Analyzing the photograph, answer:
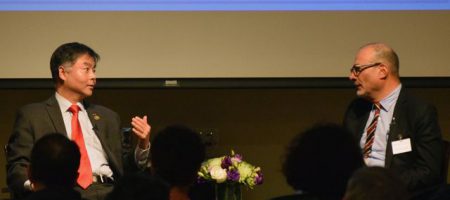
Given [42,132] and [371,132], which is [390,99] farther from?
[42,132]

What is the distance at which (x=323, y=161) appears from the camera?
2.50 m

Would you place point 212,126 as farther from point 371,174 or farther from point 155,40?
point 371,174

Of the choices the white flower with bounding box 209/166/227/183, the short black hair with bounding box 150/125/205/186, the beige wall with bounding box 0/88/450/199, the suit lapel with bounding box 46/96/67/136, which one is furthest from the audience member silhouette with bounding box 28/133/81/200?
the beige wall with bounding box 0/88/450/199

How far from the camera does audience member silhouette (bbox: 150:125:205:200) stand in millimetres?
2602

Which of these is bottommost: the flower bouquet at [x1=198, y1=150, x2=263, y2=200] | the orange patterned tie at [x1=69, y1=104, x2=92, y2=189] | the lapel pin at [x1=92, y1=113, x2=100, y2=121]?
the flower bouquet at [x1=198, y1=150, x2=263, y2=200]

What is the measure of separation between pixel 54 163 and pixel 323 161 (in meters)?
0.88

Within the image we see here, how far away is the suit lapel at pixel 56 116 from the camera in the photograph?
348 centimetres

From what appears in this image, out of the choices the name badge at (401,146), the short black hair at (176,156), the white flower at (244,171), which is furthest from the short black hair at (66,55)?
the name badge at (401,146)

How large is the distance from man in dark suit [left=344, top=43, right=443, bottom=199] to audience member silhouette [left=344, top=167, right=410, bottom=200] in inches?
40.8

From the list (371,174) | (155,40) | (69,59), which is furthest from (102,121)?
(371,174)

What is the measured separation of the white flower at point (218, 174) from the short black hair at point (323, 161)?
1.28m

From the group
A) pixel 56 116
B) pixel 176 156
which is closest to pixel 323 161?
pixel 176 156

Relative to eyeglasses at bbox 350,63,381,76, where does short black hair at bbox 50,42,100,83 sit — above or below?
above

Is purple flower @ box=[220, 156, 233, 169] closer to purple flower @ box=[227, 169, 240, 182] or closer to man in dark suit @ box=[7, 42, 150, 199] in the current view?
purple flower @ box=[227, 169, 240, 182]
